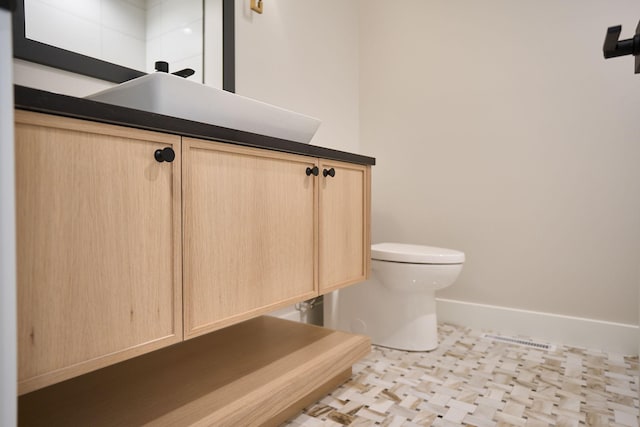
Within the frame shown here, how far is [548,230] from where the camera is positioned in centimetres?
196

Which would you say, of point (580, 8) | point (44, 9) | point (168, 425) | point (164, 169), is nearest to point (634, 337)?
Answer: point (580, 8)

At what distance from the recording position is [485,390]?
1.40 metres

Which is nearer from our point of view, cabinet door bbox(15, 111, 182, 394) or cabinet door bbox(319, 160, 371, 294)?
cabinet door bbox(15, 111, 182, 394)

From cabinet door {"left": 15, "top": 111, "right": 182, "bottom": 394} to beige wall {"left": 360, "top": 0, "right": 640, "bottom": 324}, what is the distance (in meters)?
1.74

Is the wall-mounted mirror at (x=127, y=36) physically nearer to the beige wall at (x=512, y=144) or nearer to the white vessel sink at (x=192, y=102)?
the white vessel sink at (x=192, y=102)

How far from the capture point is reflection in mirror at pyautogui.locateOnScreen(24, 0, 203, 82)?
3.64ft

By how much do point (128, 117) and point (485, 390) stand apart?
1428mm

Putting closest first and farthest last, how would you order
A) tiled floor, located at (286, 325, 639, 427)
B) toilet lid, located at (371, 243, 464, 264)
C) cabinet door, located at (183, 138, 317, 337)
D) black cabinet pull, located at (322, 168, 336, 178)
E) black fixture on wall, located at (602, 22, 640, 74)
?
black fixture on wall, located at (602, 22, 640, 74)
cabinet door, located at (183, 138, 317, 337)
tiled floor, located at (286, 325, 639, 427)
black cabinet pull, located at (322, 168, 336, 178)
toilet lid, located at (371, 243, 464, 264)

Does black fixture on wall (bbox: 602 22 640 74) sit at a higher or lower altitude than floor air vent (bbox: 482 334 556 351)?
higher

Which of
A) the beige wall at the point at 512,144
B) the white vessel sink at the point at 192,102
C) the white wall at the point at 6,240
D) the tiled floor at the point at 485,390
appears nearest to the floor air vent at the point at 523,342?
the tiled floor at the point at 485,390

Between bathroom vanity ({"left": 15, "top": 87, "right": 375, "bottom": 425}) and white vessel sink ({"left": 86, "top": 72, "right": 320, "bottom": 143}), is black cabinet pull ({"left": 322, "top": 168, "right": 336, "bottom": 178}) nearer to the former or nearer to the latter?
bathroom vanity ({"left": 15, "top": 87, "right": 375, "bottom": 425})

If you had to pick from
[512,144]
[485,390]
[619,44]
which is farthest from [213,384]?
[512,144]

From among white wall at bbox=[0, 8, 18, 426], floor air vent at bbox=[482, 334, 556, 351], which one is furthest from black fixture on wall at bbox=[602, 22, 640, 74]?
floor air vent at bbox=[482, 334, 556, 351]

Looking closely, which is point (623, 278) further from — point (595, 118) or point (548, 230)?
point (595, 118)
